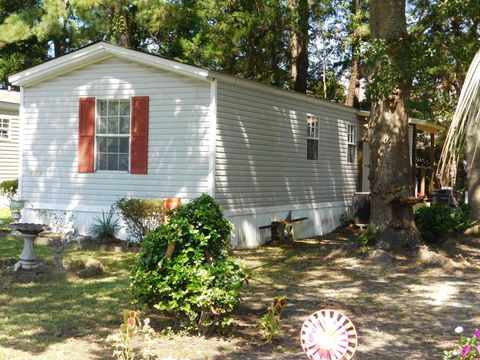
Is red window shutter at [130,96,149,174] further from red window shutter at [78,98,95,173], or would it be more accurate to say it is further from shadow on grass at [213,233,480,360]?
shadow on grass at [213,233,480,360]

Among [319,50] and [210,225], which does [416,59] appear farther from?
[319,50]

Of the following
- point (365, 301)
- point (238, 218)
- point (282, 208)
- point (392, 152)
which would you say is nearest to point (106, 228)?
point (238, 218)

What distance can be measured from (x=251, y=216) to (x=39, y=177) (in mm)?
4742

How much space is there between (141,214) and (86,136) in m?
2.34

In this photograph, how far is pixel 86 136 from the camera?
500 inches

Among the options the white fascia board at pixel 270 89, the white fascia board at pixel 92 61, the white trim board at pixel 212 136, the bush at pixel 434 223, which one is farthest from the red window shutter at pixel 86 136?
the bush at pixel 434 223

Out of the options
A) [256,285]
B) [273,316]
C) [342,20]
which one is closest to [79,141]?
[256,285]

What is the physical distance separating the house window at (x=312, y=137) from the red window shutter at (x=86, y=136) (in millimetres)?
5422

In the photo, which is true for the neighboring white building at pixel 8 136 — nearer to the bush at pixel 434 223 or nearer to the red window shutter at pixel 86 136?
the red window shutter at pixel 86 136

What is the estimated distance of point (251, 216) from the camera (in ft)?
42.2

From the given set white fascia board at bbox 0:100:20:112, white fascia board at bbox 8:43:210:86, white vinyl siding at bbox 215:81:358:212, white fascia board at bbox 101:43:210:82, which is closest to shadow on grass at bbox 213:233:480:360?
white vinyl siding at bbox 215:81:358:212

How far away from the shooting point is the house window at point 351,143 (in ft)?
56.8

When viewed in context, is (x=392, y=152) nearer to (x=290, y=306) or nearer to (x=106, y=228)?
(x=290, y=306)

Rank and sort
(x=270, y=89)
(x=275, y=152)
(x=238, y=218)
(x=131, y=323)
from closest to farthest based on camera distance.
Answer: (x=131, y=323), (x=238, y=218), (x=270, y=89), (x=275, y=152)
